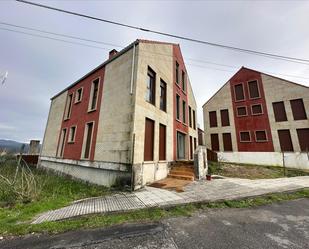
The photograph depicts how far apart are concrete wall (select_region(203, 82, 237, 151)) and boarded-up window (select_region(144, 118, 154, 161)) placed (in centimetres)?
1548

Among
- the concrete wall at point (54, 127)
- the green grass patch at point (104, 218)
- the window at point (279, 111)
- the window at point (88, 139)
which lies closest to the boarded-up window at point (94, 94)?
the window at point (88, 139)

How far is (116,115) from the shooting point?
799 centimetres

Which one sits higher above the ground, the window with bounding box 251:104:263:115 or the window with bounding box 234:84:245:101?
the window with bounding box 234:84:245:101

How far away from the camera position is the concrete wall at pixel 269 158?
15.5m

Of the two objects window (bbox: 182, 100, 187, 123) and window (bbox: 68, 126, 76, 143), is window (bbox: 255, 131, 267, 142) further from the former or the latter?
window (bbox: 68, 126, 76, 143)

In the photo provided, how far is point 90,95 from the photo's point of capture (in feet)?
35.2

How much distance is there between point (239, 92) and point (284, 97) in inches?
194

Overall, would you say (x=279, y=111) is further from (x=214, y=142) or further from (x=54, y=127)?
(x=54, y=127)

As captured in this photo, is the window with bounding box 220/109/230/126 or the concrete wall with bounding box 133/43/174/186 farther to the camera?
the window with bounding box 220/109/230/126

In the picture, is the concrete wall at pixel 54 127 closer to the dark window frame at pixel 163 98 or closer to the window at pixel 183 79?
the dark window frame at pixel 163 98

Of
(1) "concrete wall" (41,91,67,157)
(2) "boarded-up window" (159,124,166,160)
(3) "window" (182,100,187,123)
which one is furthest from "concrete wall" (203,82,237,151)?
(1) "concrete wall" (41,91,67,157)

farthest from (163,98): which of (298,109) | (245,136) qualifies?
(298,109)

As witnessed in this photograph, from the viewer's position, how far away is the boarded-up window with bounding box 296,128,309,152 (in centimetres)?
1552

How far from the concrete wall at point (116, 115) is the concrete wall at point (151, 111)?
46 centimetres
